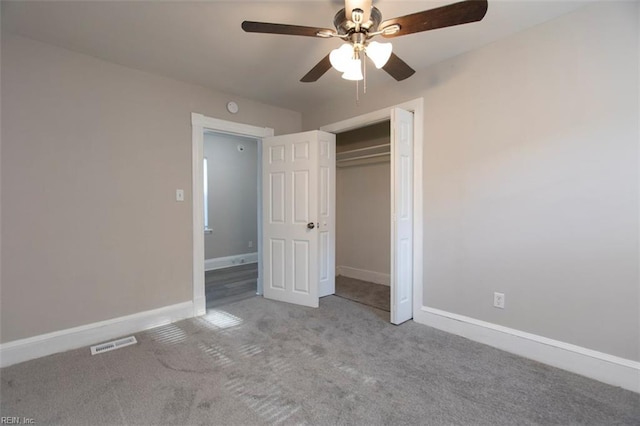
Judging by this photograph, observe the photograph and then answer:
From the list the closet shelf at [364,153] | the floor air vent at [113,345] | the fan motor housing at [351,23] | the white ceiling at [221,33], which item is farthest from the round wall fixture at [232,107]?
the floor air vent at [113,345]

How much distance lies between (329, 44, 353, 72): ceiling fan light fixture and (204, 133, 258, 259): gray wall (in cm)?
431

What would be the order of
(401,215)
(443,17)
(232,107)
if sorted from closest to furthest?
(443,17) < (401,215) < (232,107)

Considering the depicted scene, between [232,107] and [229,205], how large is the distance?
2.76 meters

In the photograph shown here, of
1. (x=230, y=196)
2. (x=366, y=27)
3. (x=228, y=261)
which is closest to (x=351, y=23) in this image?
(x=366, y=27)

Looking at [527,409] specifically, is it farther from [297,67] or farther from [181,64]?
[181,64]

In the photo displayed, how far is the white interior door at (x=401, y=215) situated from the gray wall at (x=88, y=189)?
7.01ft

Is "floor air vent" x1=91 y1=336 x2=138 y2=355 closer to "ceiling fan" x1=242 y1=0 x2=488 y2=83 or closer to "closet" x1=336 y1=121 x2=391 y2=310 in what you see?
"closet" x1=336 y1=121 x2=391 y2=310

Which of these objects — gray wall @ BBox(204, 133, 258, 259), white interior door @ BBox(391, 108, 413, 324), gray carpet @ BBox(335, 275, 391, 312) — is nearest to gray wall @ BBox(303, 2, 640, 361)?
white interior door @ BBox(391, 108, 413, 324)

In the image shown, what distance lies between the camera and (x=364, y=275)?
452 centimetres

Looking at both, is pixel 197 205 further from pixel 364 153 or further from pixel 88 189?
pixel 364 153

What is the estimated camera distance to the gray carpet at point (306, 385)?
5.42 feet

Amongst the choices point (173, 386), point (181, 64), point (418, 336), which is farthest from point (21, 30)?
point (418, 336)

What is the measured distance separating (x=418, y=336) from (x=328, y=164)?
216 cm

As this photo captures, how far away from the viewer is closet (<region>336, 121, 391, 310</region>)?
13.9ft
